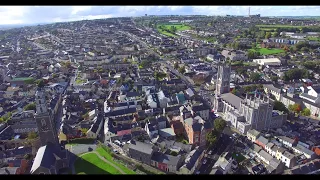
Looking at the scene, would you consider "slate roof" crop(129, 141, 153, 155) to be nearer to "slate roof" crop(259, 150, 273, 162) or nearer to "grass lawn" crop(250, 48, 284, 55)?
"slate roof" crop(259, 150, 273, 162)

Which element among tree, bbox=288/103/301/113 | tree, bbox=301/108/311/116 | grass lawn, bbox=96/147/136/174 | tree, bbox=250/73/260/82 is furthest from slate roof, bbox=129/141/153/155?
tree, bbox=250/73/260/82

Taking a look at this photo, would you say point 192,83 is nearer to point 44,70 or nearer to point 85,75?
point 85,75

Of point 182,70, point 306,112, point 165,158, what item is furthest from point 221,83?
point 182,70

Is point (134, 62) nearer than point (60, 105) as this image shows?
No

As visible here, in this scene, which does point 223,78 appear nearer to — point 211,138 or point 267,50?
point 211,138

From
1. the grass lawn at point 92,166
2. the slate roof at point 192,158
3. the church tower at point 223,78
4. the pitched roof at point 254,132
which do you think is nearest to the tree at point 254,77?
the church tower at point 223,78
